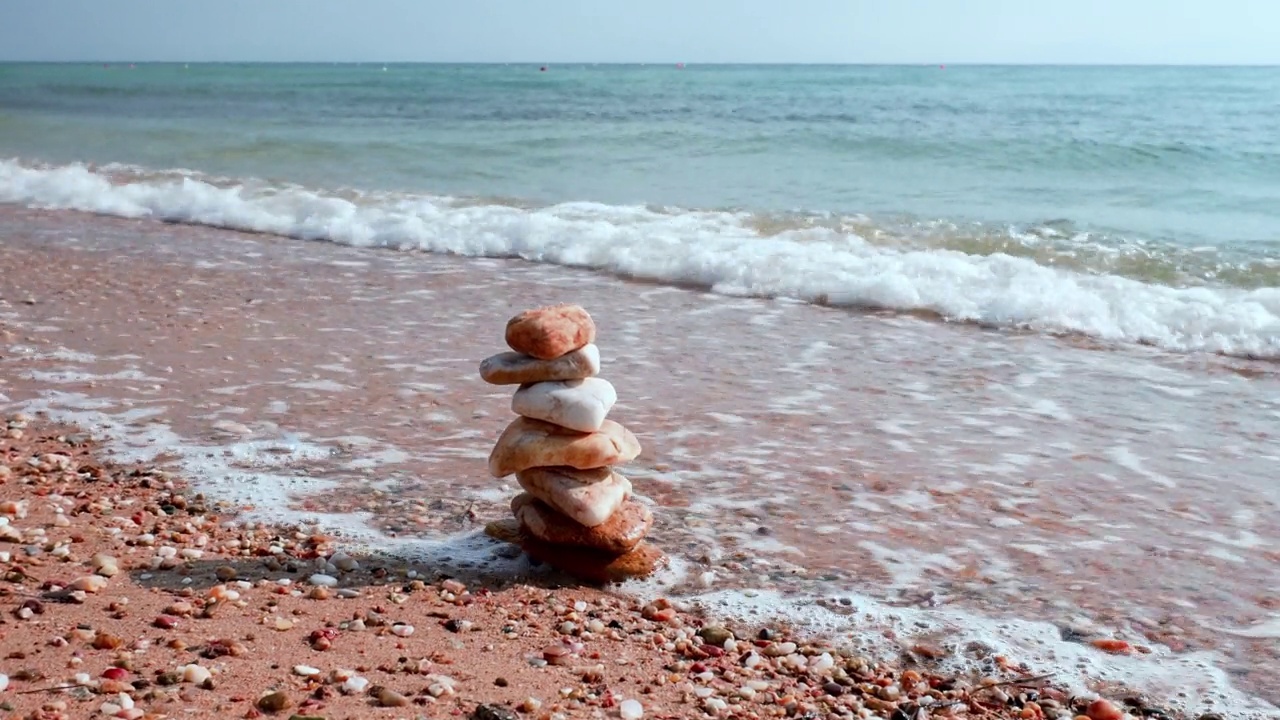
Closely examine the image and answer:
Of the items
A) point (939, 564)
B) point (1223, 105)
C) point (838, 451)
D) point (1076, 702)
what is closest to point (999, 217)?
point (838, 451)

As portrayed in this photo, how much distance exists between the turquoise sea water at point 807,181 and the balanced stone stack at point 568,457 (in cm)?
551

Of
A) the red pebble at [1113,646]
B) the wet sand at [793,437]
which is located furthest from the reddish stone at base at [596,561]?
Result: the red pebble at [1113,646]

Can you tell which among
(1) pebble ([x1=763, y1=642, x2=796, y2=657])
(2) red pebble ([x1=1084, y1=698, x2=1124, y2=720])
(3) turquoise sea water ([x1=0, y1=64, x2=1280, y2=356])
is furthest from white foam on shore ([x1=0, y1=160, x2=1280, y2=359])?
(1) pebble ([x1=763, y1=642, x2=796, y2=657])

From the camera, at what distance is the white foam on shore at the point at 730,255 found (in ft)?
29.8

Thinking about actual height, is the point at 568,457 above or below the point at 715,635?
above

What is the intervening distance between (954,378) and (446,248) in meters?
6.33

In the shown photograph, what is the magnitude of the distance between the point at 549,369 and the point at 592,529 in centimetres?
63

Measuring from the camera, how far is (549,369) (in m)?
4.47

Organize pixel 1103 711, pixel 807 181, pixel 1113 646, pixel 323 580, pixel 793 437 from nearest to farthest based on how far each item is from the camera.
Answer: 1. pixel 1103 711
2. pixel 1113 646
3. pixel 323 580
4. pixel 793 437
5. pixel 807 181

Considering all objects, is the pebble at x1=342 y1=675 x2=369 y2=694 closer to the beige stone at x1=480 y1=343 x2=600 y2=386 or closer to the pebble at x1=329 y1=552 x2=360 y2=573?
the pebble at x1=329 y1=552 x2=360 y2=573

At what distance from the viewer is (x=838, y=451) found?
588 centimetres

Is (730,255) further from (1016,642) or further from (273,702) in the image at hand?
(273,702)

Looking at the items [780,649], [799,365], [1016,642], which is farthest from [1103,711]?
[799,365]

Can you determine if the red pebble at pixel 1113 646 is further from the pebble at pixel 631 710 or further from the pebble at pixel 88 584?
the pebble at pixel 88 584
